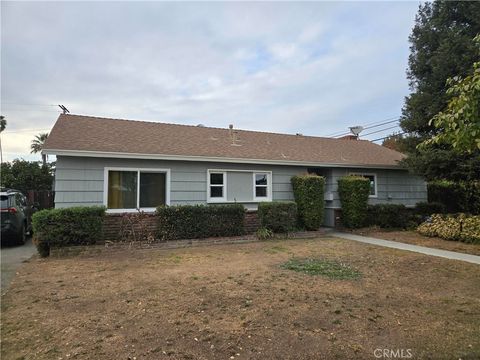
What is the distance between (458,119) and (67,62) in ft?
40.2

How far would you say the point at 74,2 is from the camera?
881 cm

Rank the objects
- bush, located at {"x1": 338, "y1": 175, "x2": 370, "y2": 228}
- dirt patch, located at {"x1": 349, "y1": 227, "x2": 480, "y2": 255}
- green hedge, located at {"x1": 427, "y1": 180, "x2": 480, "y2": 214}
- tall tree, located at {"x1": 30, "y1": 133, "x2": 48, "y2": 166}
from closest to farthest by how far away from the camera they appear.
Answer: dirt patch, located at {"x1": 349, "y1": 227, "x2": 480, "y2": 255} < bush, located at {"x1": 338, "y1": 175, "x2": 370, "y2": 228} < green hedge, located at {"x1": 427, "y1": 180, "x2": 480, "y2": 214} < tall tree, located at {"x1": 30, "y1": 133, "x2": 48, "y2": 166}

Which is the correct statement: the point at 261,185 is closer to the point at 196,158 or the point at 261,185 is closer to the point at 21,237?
the point at 196,158

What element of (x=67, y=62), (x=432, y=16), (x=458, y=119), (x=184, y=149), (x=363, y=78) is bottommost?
(x=458, y=119)

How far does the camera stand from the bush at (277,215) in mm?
11404

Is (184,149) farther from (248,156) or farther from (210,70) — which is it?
(210,70)

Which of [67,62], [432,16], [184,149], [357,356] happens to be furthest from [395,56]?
[357,356]

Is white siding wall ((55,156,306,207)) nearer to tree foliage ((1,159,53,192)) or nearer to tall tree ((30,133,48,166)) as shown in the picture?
tree foliage ((1,159,53,192))

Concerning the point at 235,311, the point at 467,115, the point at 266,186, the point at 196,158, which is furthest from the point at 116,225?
the point at 467,115

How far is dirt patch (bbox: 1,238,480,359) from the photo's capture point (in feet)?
11.4

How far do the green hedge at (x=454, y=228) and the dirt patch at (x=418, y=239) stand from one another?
0.26 m

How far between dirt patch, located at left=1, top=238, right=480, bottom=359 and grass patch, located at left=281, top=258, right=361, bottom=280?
215 mm

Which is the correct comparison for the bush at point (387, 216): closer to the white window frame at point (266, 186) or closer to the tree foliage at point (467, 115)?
the white window frame at point (266, 186)

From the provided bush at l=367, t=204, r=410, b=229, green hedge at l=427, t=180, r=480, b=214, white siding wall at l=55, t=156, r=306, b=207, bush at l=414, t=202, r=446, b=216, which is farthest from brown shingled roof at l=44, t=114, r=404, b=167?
green hedge at l=427, t=180, r=480, b=214
